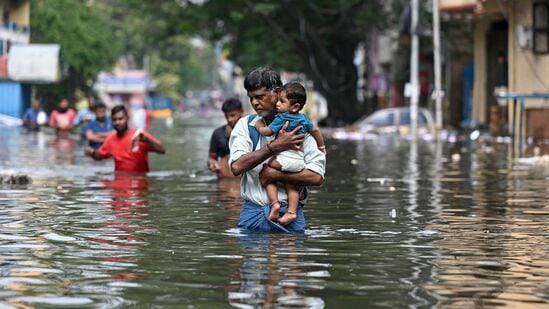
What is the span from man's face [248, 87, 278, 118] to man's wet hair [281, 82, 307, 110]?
0.90ft

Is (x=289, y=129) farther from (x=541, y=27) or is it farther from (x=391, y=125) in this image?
(x=391, y=125)

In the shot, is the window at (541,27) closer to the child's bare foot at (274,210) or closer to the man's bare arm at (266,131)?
the child's bare foot at (274,210)

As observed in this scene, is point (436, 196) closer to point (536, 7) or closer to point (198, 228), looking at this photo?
point (198, 228)

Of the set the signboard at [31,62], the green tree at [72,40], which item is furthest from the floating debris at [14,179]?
the green tree at [72,40]

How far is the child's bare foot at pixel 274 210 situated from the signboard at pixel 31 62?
204ft

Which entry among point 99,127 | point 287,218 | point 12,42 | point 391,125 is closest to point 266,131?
point 287,218

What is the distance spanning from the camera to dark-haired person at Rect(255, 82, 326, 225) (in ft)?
35.9

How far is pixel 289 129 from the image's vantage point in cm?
1112

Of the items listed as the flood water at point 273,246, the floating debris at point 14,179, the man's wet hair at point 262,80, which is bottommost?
the flood water at point 273,246

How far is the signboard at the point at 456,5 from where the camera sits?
4742cm

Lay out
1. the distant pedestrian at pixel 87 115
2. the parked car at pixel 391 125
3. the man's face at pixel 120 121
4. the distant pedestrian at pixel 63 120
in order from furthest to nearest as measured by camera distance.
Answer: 1. the parked car at pixel 391 125
2. the distant pedestrian at pixel 63 120
3. the distant pedestrian at pixel 87 115
4. the man's face at pixel 120 121

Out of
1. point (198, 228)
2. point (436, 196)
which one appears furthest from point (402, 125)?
point (198, 228)

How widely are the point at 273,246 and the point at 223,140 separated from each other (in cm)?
758

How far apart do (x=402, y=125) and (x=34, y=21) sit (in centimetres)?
3853
